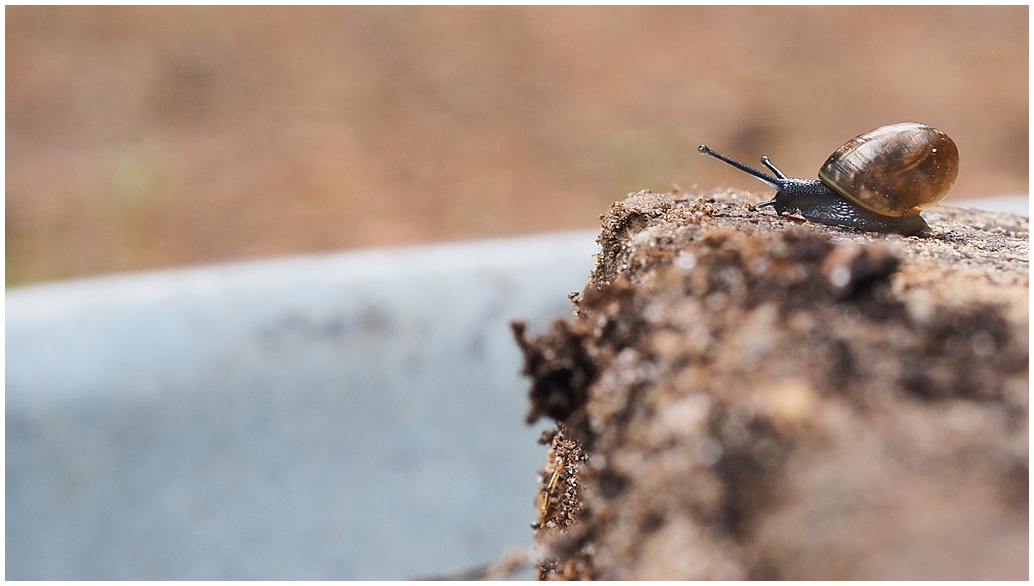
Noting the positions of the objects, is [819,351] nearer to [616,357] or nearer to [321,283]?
[616,357]

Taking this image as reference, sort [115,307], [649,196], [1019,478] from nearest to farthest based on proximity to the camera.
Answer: [1019,478]
[649,196]
[115,307]

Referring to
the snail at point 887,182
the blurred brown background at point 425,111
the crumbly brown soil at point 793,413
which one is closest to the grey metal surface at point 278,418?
the snail at point 887,182

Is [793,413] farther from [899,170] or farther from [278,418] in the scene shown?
[278,418]

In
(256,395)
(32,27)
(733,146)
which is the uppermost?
(32,27)

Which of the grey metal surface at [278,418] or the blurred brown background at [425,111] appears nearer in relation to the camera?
the grey metal surface at [278,418]

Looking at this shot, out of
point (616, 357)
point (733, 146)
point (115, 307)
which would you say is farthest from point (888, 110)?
point (616, 357)

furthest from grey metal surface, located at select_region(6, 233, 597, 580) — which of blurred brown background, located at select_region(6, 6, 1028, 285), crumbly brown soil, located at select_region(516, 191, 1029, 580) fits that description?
blurred brown background, located at select_region(6, 6, 1028, 285)

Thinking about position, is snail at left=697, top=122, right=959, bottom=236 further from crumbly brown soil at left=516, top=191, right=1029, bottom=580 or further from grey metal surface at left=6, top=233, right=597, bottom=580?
grey metal surface at left=6, top=233, right=597, bottom=580

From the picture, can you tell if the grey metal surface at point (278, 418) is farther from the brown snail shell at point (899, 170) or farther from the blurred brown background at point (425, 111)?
the blurred brown background at point (425, 111)
